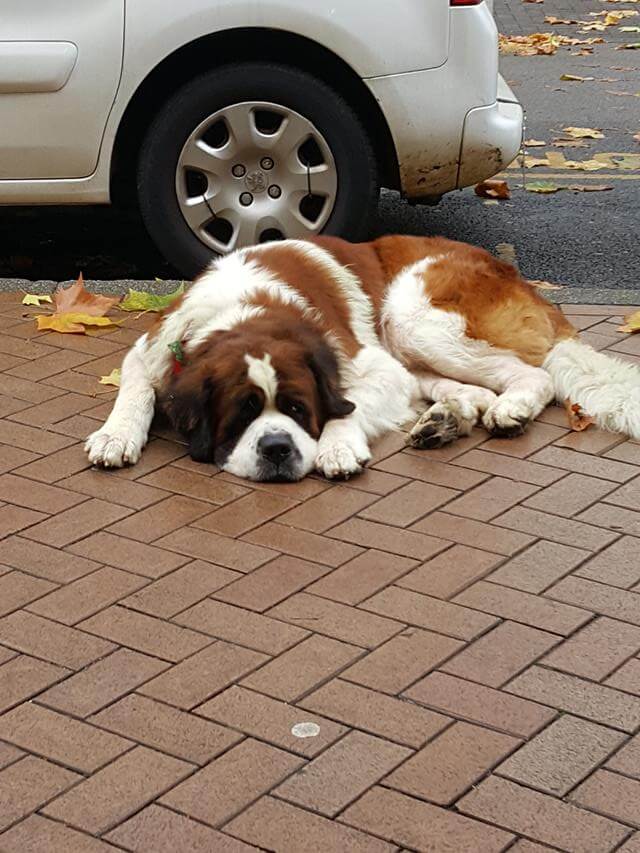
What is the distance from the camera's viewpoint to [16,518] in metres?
4.96

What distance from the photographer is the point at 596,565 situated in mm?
4617

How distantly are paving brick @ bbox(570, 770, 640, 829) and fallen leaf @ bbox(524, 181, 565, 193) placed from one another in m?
6.68

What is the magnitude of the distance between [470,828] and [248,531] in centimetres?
178

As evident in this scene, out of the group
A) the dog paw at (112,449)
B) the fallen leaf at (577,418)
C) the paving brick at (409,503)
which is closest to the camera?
the paving brick at (409,503)

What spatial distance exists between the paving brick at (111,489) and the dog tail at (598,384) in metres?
1.80

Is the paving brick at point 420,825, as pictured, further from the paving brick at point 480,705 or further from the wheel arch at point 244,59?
the wheel arch at point 244,59

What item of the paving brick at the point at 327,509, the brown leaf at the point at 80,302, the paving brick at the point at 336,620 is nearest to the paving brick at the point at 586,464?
the paving brick at the point at 327,509

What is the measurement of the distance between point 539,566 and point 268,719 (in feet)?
4.11

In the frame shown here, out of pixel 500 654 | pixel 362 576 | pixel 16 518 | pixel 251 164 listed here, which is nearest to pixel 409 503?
pixel 362 576

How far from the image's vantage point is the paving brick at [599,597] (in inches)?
169

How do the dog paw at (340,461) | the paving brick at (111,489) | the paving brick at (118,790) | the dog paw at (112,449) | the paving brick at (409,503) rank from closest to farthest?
1. the paving brick at (118,790)
2. the paving brick at (409,503)
3. the paving brick at (111,489)
4. the dog paw at (340,461)
5. the dog paw at (112,449)

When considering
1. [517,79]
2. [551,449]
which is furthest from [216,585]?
[517,79]

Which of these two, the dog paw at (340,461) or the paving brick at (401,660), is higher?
the dog paw at (340,461)

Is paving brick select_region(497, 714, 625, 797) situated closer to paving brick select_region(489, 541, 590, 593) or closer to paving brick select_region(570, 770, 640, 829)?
paving brick select_region(570, 770, 640, 829)
